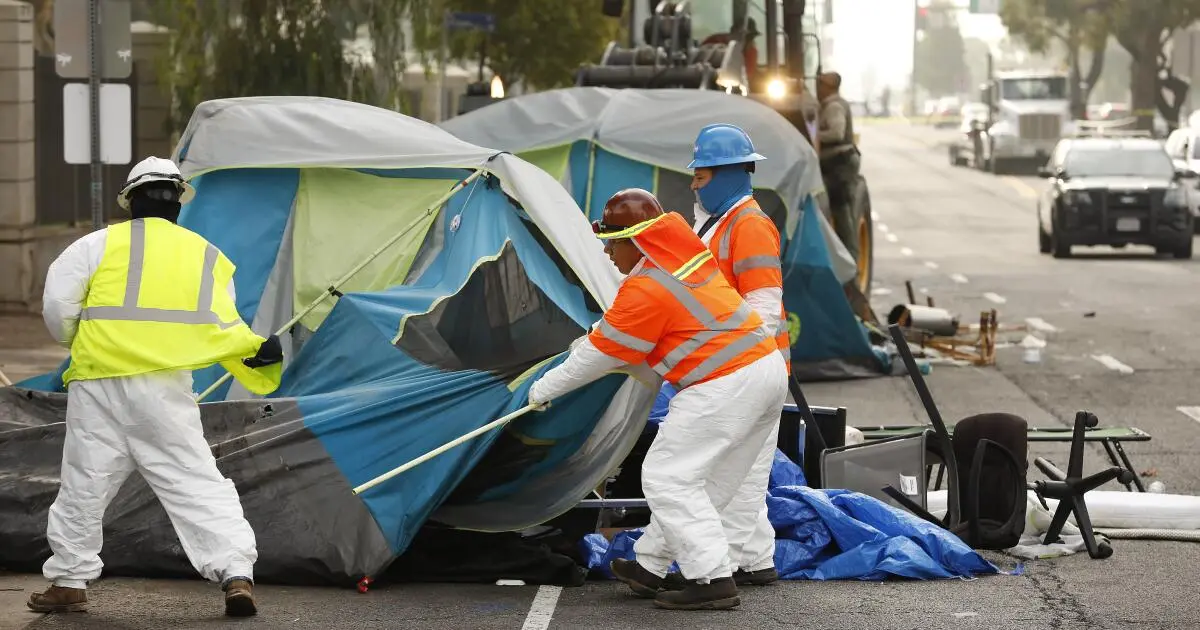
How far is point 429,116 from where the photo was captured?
42.8 m

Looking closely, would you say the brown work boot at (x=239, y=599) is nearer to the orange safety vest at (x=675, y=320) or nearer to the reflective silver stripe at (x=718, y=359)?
the orange safety vest at (x=675, y=320)

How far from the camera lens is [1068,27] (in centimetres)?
8062

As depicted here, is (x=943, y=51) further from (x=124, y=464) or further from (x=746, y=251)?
(x=124, y=464)

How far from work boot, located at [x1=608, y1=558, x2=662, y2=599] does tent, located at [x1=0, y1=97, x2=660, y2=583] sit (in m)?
0.43

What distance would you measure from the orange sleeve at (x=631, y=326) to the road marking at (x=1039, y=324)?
1228cm

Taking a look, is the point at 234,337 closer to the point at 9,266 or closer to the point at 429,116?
the point at 9,266

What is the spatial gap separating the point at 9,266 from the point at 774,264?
508 inches

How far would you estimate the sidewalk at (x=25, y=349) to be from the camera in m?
15.8

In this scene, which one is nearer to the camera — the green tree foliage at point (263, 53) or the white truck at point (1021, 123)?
the green tree foliage at point (263, 53)

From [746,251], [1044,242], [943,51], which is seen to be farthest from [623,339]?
[943,51]

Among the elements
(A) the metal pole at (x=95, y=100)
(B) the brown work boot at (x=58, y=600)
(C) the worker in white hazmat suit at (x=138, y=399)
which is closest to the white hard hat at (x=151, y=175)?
(C) the worker in white hazmat suit at (x=138, y=399)

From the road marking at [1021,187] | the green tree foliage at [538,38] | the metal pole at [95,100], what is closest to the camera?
the metal pole at [95,100]

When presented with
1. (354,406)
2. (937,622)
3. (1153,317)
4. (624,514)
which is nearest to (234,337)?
(354,406)

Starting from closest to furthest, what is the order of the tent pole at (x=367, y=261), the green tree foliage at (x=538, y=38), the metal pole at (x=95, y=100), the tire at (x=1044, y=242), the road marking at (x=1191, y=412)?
1. the tent pole at (x=367, y=261)
2. the metal pole at (x=95, y=100)
3. the road marking at (x=1191, y=412)
4. the tire at (x=1044, y=242)
5. the green tree foliage at (x=538, y=38)
